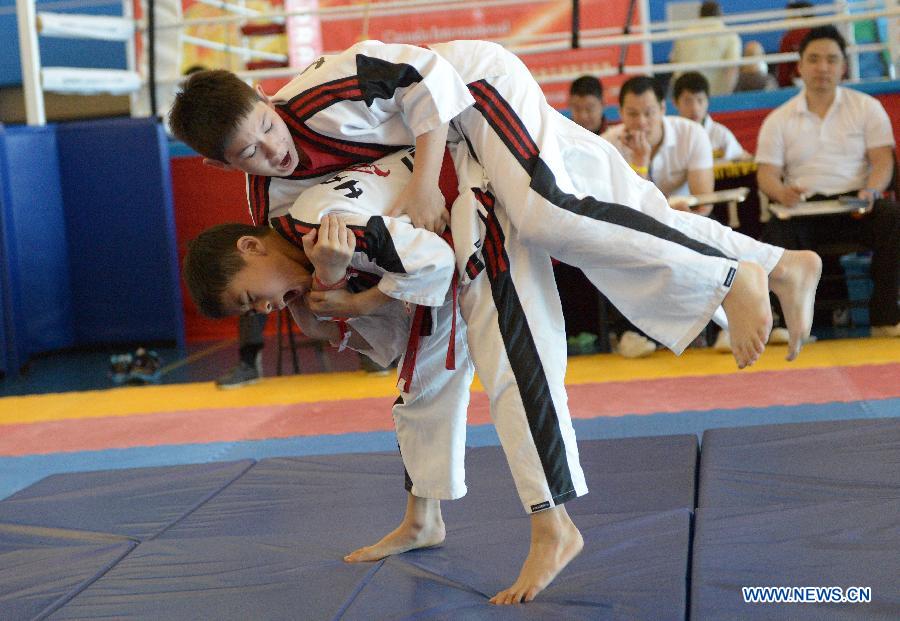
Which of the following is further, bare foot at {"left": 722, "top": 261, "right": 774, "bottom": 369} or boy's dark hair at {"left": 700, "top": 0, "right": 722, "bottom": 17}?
boy's dark hair at {"left": 700, "top": 0, "right": 722, "bottom": 17}

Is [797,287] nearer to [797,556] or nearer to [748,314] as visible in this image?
[748,314]

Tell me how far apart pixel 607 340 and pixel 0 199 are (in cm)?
358

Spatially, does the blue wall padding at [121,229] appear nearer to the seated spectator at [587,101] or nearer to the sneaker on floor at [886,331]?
the seated spectator at [587,101]

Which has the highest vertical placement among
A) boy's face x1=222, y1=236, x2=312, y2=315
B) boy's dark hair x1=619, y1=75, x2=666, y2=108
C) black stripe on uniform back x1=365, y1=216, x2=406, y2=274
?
boy's dark hair x1=619, y1=75, x2=666, y2=108

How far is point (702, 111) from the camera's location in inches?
218

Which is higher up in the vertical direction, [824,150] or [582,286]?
[824,150]

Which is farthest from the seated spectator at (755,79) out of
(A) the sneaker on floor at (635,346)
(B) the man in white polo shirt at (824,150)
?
(A) the sneaker on floor at (635,346)

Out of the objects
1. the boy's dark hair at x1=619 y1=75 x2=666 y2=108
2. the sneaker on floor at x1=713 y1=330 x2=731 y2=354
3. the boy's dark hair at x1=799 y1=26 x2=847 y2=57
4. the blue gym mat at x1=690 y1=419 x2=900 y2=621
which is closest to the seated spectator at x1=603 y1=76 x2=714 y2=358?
the boy's dark hair at x1=619 y1=75 x2=666 y2=108

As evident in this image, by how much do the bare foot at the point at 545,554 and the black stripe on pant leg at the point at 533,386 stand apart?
6 cm

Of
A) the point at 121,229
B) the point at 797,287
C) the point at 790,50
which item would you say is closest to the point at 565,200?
Answer: the point at 797,287

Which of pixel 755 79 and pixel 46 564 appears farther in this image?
pixel 755 79

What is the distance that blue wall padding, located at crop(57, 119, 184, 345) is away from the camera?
20.9 feet

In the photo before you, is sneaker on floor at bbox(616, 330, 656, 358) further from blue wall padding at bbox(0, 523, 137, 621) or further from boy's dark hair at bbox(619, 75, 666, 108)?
blue wall padding at bbox(0, 523, 137, 621)

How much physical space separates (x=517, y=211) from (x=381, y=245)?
0.30 metres
